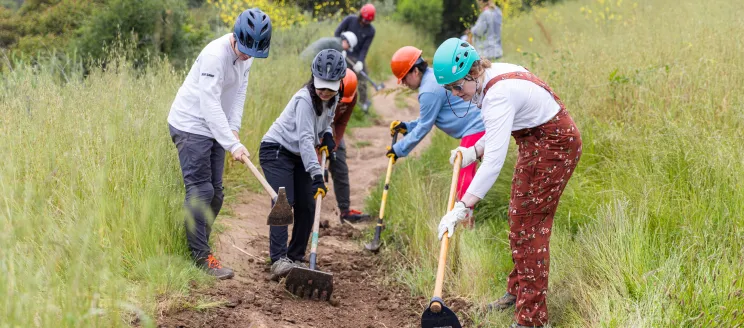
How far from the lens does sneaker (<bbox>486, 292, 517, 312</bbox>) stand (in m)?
4.39

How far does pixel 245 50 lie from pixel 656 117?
125 inches

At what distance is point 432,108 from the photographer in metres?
5.47

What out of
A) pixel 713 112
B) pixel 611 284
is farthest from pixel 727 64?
pixel 611 284

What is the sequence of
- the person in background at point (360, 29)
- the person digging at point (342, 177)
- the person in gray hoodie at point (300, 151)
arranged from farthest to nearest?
the person in background at point (360, 29) < the person digging at point (342, 177) < the person in gray hoodie at point (300, 151)

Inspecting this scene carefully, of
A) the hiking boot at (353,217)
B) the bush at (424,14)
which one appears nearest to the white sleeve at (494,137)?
the hiking boot at (353,217)

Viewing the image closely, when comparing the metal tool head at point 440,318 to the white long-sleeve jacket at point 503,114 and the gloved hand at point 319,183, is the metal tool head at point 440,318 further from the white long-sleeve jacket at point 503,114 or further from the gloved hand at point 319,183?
the gloved hand at point 319,183

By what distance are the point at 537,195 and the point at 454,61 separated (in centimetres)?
86

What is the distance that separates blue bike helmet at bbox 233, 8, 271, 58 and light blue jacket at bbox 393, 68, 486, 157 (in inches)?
57.0

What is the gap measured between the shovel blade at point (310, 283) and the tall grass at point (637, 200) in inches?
25.7

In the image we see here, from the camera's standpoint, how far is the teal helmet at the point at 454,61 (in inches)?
144

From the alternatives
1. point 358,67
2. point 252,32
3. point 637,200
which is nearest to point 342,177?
point 252,32

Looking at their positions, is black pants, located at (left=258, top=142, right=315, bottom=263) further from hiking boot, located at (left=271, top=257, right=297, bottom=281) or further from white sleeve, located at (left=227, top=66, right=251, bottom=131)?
white sleeve, located at (left=227, top=66, right=251, bottom=131)

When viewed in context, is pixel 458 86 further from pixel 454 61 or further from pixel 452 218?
pixel 452 218

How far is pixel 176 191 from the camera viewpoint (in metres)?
4.93
